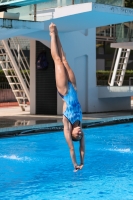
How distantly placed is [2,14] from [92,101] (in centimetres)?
683

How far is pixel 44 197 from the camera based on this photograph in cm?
702

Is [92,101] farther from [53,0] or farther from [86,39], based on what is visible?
[53,0]

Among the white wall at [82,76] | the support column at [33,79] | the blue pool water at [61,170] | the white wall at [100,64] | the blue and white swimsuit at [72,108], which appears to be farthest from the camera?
the white wall at [100,64]

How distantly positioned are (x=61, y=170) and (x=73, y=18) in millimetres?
7936

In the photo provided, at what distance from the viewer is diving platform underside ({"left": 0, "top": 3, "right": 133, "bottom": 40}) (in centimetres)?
1475

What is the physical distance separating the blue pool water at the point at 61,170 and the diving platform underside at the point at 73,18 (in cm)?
366

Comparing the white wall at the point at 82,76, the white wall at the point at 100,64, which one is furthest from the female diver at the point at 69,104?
the white wall at the point at 100,64

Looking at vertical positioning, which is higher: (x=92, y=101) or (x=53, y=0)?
(x=53, y=0)

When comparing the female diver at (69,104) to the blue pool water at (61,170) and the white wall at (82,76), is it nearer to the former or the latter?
the blue pool water at (61,170)

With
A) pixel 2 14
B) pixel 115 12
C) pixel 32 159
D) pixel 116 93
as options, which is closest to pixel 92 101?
pixel 116 93

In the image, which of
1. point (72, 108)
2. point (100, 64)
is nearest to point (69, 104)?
point (72, 108)

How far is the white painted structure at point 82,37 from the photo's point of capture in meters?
15.1

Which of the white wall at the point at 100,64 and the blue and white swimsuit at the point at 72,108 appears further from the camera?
the white wall at the point at 100,64

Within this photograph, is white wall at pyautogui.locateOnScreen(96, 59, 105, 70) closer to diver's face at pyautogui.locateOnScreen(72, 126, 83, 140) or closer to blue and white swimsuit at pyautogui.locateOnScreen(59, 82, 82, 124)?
blue and white swimsuit at pyautogui.locateOnScreen(59, 82, 82, 124)
